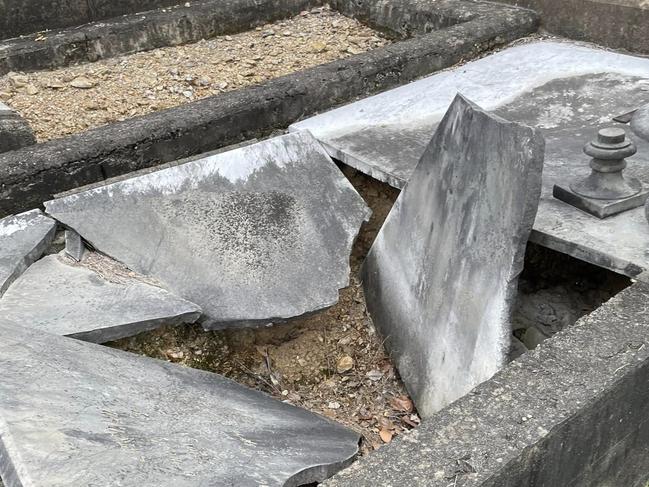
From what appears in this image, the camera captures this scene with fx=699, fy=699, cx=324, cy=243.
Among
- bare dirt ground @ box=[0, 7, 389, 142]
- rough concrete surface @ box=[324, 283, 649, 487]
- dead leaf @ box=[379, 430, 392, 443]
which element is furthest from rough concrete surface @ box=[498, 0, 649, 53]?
dead leaf @ box=[379, 430, 392, 443]

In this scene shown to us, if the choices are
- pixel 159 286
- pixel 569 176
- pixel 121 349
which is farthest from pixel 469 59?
pixel 121 349

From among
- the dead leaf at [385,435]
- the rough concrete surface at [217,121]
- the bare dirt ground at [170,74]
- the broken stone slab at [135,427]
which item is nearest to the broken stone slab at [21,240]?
the rough concrete surface at [217,121]

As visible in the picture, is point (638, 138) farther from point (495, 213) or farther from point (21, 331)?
point (21, 331)

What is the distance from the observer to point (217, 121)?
353cm

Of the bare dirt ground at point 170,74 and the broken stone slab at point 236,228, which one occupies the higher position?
the bare dirt ground at point 170,74

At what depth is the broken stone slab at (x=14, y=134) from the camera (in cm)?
339

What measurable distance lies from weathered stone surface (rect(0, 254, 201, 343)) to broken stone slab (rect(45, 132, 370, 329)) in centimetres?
12

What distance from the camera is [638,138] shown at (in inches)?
132

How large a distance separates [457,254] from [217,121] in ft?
4.87

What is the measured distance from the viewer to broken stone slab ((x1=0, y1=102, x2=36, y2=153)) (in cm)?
339

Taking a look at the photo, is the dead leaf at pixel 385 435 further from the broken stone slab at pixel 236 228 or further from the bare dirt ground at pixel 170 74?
the bare dirt ground at pixel 170 74

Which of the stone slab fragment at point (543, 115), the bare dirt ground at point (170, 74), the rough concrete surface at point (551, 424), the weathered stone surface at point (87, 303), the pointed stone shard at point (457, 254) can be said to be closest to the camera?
the rough concrete surface at point (551, 424)

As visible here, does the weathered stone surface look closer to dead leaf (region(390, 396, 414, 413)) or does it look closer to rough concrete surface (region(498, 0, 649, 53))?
dead leaf (region(390, 396, 414, 413))

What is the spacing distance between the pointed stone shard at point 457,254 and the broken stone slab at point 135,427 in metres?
0.49
